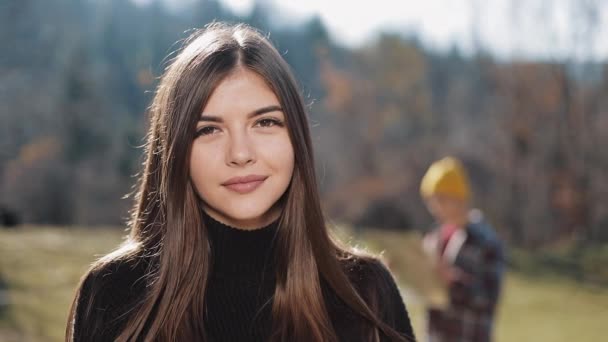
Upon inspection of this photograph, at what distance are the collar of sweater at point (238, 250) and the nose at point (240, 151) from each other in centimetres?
20

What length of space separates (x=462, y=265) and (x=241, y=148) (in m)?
2.36

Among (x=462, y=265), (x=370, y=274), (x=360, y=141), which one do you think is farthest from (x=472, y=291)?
(x=360, y=141)

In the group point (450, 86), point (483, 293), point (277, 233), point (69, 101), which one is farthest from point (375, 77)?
point (277, 233)

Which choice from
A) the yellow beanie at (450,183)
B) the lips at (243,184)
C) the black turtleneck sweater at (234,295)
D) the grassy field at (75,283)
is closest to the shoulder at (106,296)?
the black turtleneck sweater at (234,295)

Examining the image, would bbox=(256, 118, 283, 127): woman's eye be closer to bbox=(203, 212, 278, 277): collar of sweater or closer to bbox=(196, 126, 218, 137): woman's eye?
bbox=(196, 126, 218, 137): woman's eye

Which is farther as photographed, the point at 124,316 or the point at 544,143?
the point at 544,143

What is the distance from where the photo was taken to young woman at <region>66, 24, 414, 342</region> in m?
1.39

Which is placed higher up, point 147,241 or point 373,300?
point 147,241

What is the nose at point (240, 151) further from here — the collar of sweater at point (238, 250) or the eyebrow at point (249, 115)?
the collar of sweater at point (238, 250)

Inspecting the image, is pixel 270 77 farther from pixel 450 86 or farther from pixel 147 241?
pixel 450 86

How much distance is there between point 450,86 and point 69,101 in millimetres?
14511

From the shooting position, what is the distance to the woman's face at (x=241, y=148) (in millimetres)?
1380

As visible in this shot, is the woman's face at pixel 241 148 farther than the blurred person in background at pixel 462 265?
No

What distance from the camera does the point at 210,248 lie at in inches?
58.8
